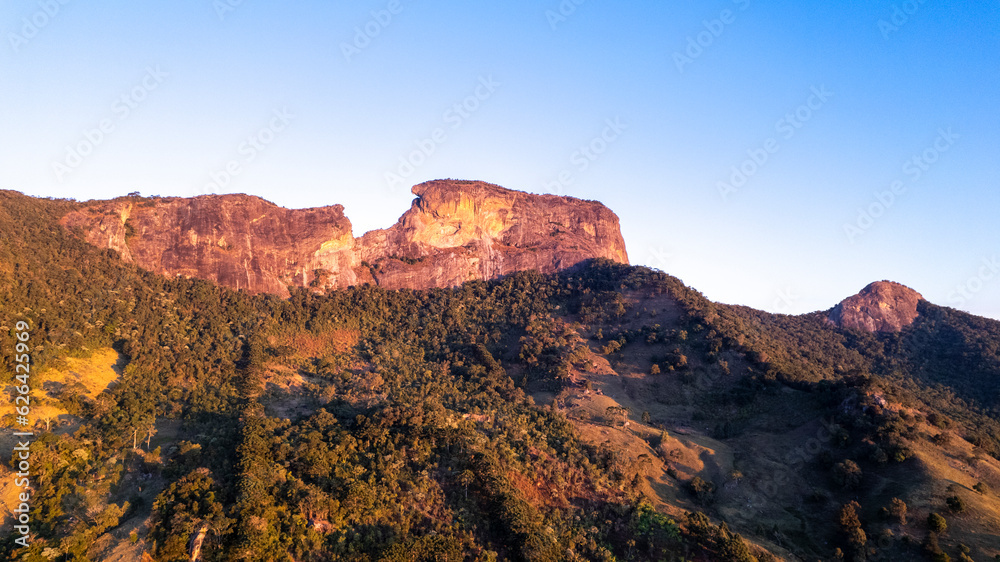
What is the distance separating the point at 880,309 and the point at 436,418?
69.8 meters

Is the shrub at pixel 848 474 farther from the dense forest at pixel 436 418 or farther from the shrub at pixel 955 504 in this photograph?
the shrub at pixel 955 504

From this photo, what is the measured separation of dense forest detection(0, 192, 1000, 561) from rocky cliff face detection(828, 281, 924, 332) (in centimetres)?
333

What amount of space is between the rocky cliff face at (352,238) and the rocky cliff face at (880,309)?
3327 cm

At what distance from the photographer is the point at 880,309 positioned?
245 ft

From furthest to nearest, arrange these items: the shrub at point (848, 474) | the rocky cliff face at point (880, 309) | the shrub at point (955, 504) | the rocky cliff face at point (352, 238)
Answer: the rocky cliff face at point (880, 309) → the rocky cliff face at point (352, 238) → the shrub at point (848, 474) → the shrub at point (955, 504)

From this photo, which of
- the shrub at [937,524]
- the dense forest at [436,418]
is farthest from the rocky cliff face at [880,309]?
the shrub at [937,524]

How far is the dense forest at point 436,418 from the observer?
26.7 metres

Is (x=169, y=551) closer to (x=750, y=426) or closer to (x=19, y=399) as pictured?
(x=19, y=399)

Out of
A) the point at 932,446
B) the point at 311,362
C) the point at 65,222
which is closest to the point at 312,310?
the point at 311,362

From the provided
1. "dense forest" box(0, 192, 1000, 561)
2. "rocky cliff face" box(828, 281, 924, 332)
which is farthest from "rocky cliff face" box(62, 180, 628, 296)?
"rocky cliff face" box(828, 281, 924, 332)

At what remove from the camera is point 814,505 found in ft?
112

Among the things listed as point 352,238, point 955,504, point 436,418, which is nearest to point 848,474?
point 955,504

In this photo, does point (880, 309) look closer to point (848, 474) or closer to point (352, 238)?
point (848, 474)

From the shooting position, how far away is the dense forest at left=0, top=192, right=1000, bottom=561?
1053 inches
